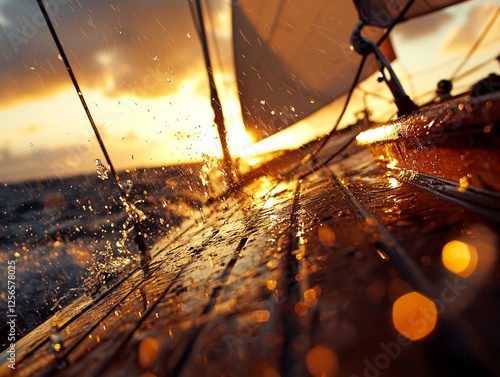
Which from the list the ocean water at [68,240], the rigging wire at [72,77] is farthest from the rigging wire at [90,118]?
the ocean water at [68,240]

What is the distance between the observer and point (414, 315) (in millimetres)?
650

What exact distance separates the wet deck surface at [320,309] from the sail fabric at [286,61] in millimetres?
10253

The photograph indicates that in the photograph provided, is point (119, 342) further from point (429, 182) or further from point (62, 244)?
point (62, 244)

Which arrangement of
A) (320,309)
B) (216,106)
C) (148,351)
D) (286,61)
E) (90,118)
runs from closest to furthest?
(320,309)
(148,351)
(90,118)
(216,106)
(286,61)

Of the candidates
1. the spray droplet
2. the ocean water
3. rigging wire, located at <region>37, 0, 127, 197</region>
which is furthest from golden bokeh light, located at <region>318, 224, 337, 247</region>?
rigging wire, located at <region>37, 0, 127, 197</region>

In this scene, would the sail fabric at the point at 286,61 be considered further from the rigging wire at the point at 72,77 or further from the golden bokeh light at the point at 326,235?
the golden bokeh light at the point at 326,235

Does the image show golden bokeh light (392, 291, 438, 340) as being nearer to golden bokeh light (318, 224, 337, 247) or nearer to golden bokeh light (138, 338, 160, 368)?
golden bokeh light (318, 224, 337, 247)

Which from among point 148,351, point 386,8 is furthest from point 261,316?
point 386,8

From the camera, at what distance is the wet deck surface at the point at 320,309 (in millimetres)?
590

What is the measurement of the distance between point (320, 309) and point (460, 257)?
378mm

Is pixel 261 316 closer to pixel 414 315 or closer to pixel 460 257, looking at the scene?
pixel 414 315

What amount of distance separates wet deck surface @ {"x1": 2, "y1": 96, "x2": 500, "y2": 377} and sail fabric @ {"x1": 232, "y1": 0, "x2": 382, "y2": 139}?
404 inches

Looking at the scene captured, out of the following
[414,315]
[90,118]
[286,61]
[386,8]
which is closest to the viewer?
[414,315]

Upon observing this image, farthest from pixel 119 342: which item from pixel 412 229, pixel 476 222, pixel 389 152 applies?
pixel 389 152
